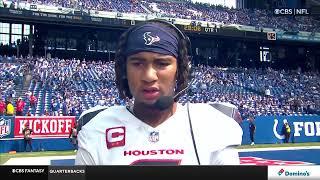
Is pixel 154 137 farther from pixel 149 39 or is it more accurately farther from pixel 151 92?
pixel 149 39

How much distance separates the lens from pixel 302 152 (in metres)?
5.55

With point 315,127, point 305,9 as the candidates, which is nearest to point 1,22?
point 315,127

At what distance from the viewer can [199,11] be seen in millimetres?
5496

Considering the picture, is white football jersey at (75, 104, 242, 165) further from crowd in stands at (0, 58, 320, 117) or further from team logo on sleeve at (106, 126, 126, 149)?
crowd in stands at (0, 58, 320, 117)

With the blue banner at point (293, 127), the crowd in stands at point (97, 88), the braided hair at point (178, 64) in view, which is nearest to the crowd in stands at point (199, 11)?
the crowd in stands at point (97, 88)

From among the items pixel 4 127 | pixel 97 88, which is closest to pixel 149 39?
pixel 97 88

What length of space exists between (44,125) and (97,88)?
11.0 ft

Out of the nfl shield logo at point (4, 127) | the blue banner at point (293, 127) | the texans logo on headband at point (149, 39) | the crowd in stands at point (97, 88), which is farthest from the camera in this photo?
the nfl shield logo at point (4, 127)

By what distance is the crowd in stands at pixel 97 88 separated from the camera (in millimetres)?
4848

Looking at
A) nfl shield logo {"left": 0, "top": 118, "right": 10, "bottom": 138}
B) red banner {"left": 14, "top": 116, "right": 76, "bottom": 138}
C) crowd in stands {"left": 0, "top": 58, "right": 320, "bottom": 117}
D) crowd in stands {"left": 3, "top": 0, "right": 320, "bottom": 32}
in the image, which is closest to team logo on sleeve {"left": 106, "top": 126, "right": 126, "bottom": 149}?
crowd in stands {"left": 0, "top": 58, "right": 320, "bottom": 117}

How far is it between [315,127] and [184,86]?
15.7 feet

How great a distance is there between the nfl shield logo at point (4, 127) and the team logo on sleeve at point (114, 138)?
514cm

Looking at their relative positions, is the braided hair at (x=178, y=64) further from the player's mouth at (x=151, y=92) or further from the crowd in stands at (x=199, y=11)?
the crowd in stands at (x=199, y=11)

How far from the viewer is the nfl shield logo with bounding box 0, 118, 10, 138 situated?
6.88 meters
